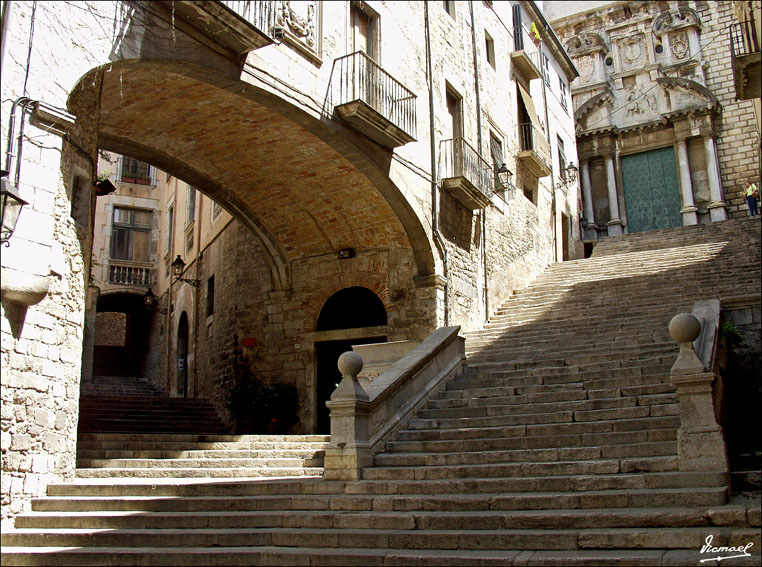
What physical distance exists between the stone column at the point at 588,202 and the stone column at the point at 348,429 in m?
20.6

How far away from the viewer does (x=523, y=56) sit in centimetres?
1994

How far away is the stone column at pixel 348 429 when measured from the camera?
24.2 ft

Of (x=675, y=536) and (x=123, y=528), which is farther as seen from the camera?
(x=123, y=528)

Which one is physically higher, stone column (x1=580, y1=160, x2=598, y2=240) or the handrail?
stone column (x1=580, y1=160, x2=598, y2=240)

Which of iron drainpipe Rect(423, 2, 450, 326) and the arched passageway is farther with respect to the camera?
the arched passageway

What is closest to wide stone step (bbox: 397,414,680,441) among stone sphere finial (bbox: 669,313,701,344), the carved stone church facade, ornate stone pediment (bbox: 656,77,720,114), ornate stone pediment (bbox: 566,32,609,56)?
stone sphere finial (bbox: 669,313,701,344)

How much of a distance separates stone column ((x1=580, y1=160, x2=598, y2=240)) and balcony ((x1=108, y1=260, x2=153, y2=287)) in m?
15.4

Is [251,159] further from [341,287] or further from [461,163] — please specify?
[461,163]

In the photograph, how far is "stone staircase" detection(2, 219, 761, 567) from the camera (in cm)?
536

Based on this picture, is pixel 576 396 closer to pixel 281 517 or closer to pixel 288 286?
pixel 281 517

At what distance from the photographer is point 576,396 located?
8.71m

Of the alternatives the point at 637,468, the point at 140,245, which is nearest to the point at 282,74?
the point at 637,468

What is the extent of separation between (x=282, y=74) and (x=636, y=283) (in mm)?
8407

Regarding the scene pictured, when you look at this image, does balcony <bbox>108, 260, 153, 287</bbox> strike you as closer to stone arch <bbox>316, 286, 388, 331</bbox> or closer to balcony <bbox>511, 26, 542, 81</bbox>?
stone arch <bbox>316, 286, 388, 331</bbox>
